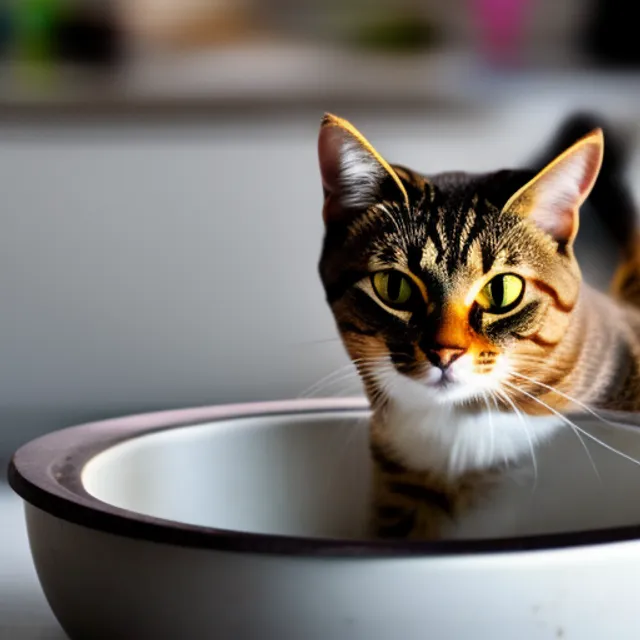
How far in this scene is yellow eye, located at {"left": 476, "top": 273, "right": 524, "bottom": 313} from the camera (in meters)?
0.42

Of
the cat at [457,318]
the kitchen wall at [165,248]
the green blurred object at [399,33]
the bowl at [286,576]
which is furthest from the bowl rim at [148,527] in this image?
the green blurred object at [399,33]

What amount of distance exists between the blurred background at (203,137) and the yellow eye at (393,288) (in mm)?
589

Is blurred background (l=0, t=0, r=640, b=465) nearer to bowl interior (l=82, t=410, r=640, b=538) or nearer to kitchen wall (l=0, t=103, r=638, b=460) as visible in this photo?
kitchen wall (l=0, t=103, r=638, b=460)

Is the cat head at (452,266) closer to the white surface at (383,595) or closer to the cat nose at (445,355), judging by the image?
the cat nose at (445,355)

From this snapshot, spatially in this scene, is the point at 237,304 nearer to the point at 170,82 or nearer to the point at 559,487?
the point at 170,82

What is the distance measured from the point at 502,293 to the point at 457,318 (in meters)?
0.03

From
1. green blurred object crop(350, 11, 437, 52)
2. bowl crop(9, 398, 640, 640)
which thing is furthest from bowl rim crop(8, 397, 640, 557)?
green blurred object crop(350, 11, 437, 52)

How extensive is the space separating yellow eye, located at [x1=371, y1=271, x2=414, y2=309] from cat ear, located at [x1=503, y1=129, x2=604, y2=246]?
6 cm

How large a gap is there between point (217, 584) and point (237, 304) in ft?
2.76

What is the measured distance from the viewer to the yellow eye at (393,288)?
43 cm

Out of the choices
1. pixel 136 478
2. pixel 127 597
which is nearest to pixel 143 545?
pixel 127 597

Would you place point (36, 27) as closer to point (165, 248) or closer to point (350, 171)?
point (165, 248)

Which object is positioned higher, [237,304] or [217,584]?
[217,584]

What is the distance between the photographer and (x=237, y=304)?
110cm
